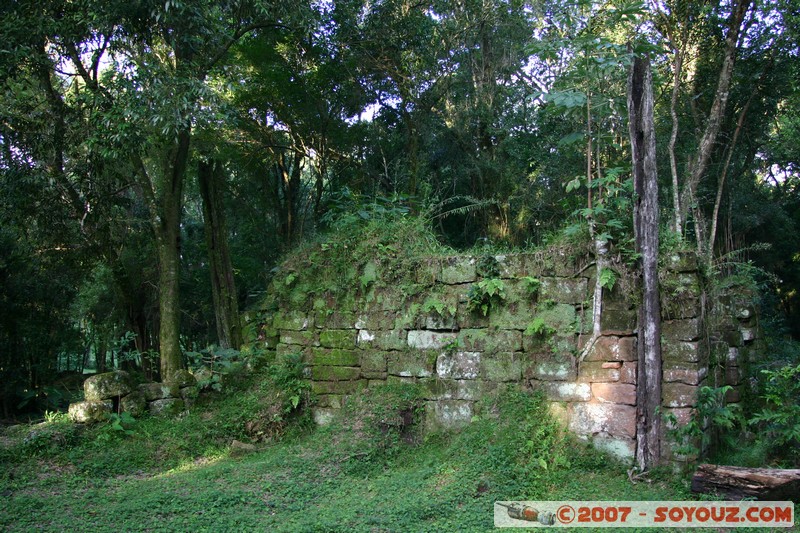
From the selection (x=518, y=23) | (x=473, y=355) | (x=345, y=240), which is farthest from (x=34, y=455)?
(x=518, y=23)

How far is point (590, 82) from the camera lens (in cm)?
545

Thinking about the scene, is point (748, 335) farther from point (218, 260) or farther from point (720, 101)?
point (218, 260)

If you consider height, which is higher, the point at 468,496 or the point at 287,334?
the point at 287,334

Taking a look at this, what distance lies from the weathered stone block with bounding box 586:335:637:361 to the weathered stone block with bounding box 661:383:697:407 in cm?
36

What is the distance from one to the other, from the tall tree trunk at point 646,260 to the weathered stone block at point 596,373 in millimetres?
213

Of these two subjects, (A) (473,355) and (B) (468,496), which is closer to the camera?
(B) (468,496)

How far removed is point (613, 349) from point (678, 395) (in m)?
0.63

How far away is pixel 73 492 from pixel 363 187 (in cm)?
718

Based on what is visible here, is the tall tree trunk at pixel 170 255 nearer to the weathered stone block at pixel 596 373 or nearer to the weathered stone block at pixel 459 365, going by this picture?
the weathered stone block at pixel 459 365

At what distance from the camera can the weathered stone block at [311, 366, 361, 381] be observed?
6.11m

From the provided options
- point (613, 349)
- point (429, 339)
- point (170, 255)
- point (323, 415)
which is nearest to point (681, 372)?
point (613, 349)

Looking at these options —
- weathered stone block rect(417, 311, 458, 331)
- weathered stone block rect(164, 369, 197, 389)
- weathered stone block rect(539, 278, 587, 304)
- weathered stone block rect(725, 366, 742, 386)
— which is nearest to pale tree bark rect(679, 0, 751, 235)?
weathered stone block rect(725, 366, 742, 386)

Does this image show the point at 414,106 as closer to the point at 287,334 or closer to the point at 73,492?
the point at 287,334

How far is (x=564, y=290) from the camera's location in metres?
5.22
